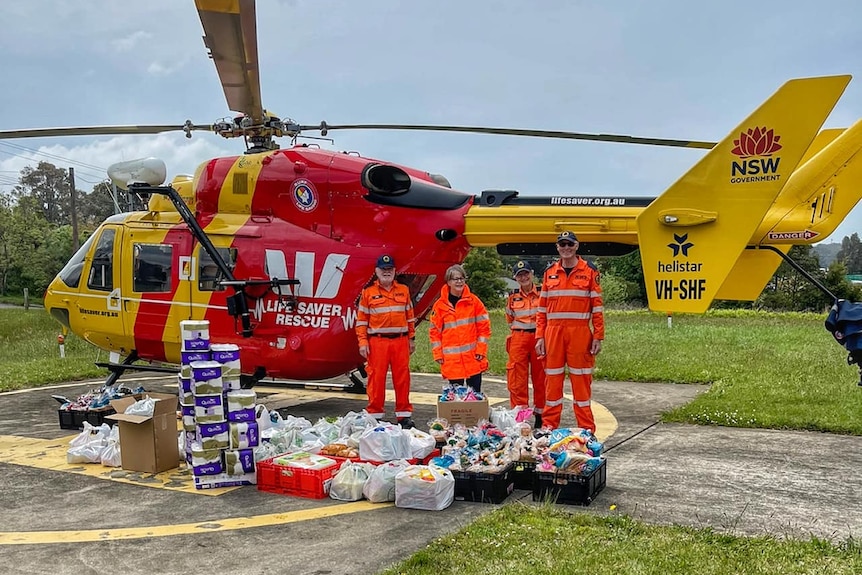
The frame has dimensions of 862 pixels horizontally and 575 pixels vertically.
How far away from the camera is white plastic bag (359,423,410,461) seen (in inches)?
224

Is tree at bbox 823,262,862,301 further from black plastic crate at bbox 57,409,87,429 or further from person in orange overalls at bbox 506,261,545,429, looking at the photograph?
black plastic crate at bbox 57,409,87,429

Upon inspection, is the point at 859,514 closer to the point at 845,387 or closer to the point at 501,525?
the point at 501,525

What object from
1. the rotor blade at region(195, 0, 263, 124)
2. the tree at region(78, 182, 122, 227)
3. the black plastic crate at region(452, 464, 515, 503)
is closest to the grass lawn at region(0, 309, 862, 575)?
the black plastic crate at region(452, 464, 515, 503)

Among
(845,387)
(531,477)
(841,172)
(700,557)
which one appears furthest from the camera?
(845,387)

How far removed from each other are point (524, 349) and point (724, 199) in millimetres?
2856

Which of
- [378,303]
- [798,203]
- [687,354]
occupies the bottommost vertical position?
[687,354]

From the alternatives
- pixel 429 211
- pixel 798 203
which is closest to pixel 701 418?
pixel 798 203

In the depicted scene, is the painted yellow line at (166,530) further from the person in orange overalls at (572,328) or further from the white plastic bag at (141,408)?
the person in orange overalls at (572,328)

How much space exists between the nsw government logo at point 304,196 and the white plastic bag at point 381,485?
3.93 meters

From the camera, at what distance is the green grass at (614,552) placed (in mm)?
3713

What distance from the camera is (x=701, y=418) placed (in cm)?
795

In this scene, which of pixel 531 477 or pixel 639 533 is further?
pixel 531 477

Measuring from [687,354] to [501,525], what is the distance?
34.9 ft

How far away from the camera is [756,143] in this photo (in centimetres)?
555
